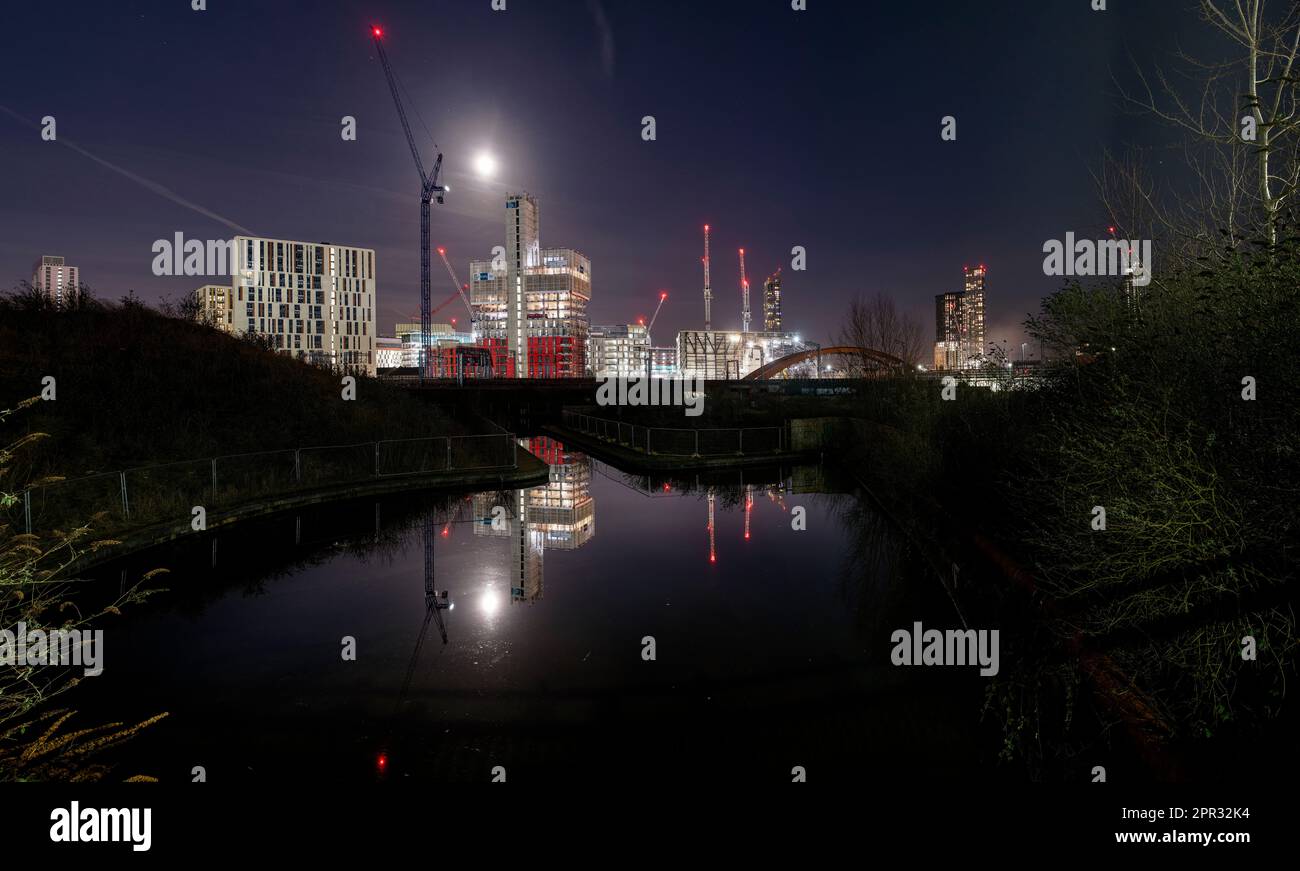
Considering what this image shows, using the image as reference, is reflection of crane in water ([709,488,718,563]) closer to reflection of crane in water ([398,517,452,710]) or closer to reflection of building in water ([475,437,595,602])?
reflection of building in water ([475,437,595,602])

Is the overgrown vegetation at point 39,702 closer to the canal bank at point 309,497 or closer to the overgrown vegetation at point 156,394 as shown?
the canal bank at point 309,497

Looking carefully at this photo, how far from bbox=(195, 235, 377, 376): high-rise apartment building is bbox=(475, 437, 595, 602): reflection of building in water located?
172 meters

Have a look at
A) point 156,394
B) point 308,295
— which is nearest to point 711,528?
point 156,394

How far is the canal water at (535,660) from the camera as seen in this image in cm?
569

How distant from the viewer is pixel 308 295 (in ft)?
602

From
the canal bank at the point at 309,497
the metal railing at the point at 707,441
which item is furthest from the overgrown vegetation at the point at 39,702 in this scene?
the metal railing at the point at 707,441

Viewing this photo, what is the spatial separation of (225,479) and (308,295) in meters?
190

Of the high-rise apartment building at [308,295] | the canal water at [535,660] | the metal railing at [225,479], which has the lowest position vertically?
the canal water at [535,660]

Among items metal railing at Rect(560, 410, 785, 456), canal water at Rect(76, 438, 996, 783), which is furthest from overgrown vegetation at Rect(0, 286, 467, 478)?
metal railing at Rect(560, 410, 785, 456)

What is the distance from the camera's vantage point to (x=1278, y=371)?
5.09 m

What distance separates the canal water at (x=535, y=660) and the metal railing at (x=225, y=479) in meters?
1.42

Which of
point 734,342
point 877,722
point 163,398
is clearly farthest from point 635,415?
point 734,342
